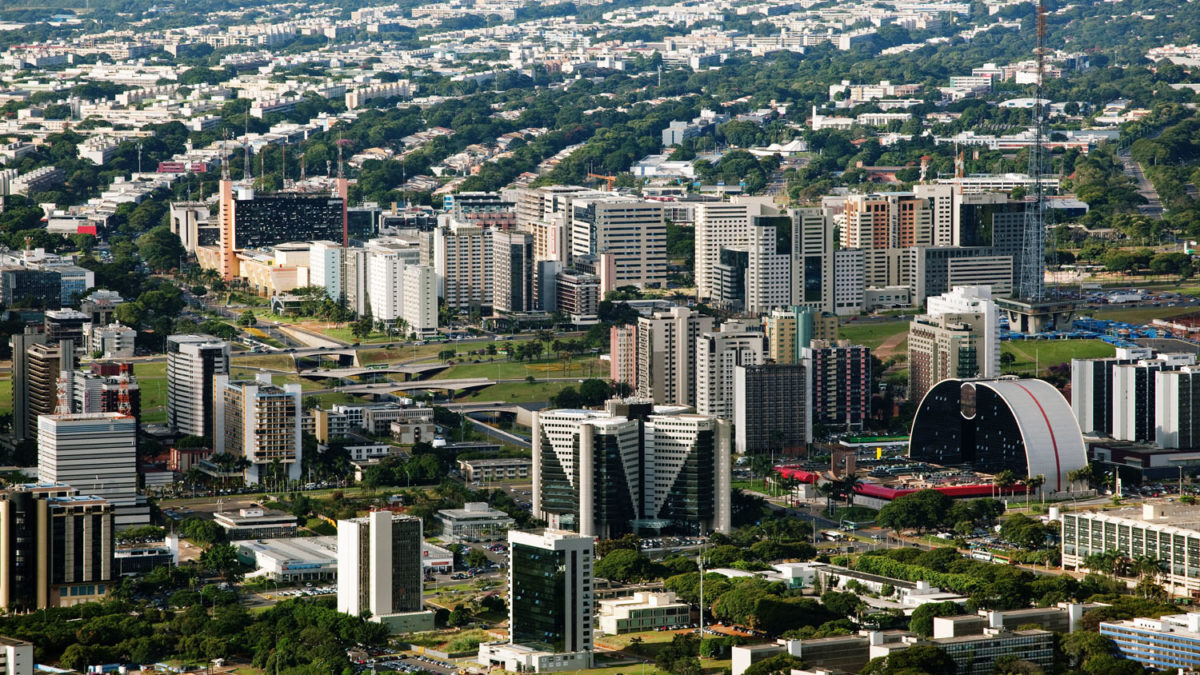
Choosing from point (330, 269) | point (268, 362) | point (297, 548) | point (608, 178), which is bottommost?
point (297, 548)

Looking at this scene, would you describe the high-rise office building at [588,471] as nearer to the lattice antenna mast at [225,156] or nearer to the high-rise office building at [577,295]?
the high-rise office building at [577,295]

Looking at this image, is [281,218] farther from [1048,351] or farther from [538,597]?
[538,597]

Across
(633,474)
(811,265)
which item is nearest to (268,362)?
(811,265)

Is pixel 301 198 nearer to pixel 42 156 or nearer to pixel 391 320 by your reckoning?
pixel 391 320

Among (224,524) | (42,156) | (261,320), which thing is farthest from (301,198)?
(224,524)

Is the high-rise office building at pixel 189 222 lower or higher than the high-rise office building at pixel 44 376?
higher

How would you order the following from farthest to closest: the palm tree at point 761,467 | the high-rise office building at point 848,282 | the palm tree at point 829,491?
the high-rise office building at point 848,282
the palm tree at point 761,467
the palm tree at point 829,491

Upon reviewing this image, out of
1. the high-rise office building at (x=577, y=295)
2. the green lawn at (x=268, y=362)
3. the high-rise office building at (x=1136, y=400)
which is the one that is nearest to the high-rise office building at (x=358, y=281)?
the high-rise office building at (x=577, y=295)

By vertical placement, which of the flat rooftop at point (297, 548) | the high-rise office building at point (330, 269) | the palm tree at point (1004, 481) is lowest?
the flat rooftop at point (297, 548)
